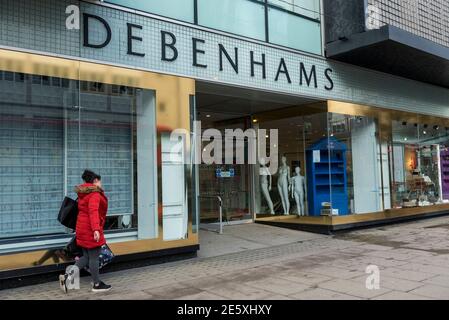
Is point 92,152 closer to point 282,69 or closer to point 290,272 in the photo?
point 290,272

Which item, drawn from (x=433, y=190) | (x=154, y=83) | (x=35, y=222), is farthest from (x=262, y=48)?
(x=433, y=190)

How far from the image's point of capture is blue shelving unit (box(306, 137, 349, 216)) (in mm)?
10492

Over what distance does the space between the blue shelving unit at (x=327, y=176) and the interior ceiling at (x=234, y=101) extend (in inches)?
49.2

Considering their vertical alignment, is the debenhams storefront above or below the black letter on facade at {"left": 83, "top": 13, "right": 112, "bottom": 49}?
below

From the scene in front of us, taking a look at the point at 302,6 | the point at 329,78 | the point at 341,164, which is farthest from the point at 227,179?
the point at 302,6

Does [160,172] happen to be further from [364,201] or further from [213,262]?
[364,201]

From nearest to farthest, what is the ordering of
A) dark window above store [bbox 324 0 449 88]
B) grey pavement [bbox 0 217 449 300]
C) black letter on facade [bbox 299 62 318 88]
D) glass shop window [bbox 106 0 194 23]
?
grey pavement [bbox 0 217 449 300], glass shop window [bbox 106 0 194 23], dark window above store [bbox 324 0 449 88], black letter on facade [bbox 299 62 318 88]

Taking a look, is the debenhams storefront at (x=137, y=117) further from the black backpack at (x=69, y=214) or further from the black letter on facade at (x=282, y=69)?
the black backpack at (x=69, y=214)

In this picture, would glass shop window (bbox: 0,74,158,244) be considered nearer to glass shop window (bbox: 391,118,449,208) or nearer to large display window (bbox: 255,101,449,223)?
large display window (bbox: 255,101,449,223)

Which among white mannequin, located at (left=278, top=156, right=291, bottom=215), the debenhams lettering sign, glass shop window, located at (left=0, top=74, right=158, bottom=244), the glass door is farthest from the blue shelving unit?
glass shop window, located at (left=0, top=74, right=158, bottom=244)

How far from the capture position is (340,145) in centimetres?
1076

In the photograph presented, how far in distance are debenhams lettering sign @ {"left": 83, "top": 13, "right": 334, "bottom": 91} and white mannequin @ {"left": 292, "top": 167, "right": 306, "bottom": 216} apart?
234 cm

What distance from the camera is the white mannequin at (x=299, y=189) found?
35.9 feet

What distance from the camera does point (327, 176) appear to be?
34.8 ft
